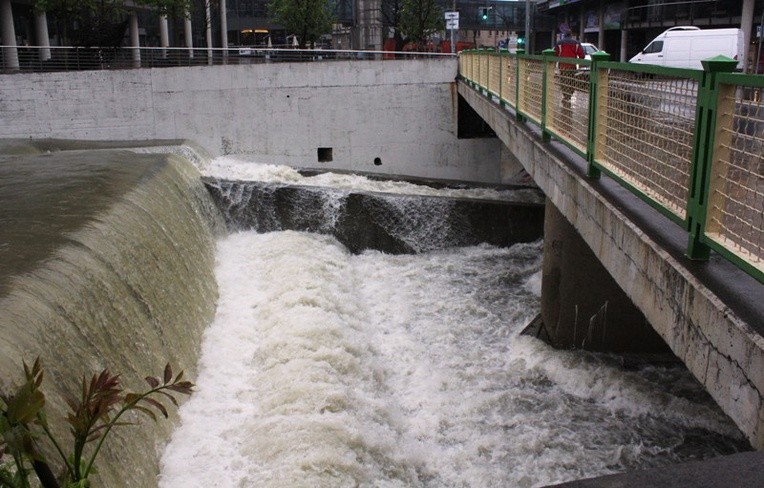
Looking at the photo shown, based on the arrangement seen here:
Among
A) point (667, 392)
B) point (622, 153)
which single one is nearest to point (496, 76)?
point (667, 392)

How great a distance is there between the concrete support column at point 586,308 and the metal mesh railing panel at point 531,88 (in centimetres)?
142

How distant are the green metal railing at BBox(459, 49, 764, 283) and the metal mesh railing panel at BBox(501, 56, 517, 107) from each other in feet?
10.5

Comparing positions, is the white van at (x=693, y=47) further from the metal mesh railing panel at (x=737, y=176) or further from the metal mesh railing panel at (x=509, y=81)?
the metal mesh railing panel at (x=737, y=176)

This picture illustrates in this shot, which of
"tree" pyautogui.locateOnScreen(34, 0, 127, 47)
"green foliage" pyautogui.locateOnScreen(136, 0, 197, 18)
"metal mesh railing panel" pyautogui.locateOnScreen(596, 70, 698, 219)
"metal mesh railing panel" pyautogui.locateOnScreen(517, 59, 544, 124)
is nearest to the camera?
"metal mesh railing panel" pyautogui.locateOnScreen(596, 70, 698, 219)

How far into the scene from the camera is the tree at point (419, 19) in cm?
3247

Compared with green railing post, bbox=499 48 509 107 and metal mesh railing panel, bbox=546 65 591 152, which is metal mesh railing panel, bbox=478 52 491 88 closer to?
green railing post, bbox=499 48 509 107

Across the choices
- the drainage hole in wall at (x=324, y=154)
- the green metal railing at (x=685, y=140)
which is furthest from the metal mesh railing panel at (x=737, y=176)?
the drainage hole in wall at (x=324, y=154)

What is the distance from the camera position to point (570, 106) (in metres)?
7.49

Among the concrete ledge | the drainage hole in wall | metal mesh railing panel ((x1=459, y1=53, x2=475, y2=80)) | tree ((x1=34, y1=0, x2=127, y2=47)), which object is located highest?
tree ((x1=34, y1=0, x2=127, y2=47))

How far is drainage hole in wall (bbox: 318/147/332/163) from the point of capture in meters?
20.8

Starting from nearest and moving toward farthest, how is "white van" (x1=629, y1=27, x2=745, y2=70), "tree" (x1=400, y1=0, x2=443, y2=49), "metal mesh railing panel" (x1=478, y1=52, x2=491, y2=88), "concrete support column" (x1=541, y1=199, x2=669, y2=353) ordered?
"concrete support column" (x1=541, y1=199, x2=669, y2=353), "metal mesh railing panel" (x1=478, y1=52, x2=491, y2=88), "white van" (x1=629, y1=27, x2=745, y2=70), "tree" (x1=400, y1=0, x2=443, y2=49)

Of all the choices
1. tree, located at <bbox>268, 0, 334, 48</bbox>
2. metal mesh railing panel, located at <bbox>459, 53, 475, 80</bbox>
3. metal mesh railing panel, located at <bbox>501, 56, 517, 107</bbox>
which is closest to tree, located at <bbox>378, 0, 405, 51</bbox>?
tree, located at <bbox>268, 0, 334, 48</bbox>

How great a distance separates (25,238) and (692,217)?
6.50 metres

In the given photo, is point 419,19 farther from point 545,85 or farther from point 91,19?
point 545,85
